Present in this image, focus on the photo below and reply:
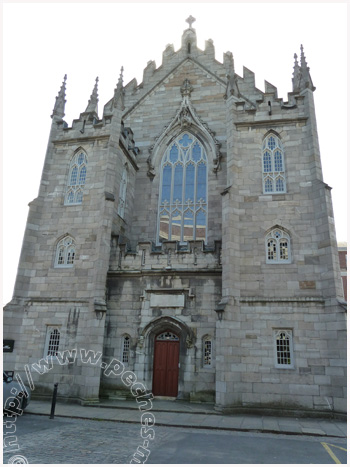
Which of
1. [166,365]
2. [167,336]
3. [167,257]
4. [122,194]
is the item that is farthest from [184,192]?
[166,365]

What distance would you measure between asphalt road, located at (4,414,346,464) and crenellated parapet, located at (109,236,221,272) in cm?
698

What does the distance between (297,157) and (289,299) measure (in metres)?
6.86

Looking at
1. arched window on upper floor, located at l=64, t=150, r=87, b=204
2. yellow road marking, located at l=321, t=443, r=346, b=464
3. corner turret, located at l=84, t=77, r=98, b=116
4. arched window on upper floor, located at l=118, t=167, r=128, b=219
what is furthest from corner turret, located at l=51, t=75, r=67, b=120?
yellow road marking, located at l=321, t=443, r=346, b=464

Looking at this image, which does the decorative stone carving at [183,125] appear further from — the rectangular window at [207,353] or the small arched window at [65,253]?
the rectangular window at [207,353]

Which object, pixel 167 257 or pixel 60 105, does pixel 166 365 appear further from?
pixel 60 105

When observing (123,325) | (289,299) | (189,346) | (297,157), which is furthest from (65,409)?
(297,157)

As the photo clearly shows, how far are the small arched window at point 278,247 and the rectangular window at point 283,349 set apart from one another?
9.88 feet

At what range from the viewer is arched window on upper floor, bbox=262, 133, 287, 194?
1675cm

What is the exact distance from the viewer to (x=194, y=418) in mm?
12336

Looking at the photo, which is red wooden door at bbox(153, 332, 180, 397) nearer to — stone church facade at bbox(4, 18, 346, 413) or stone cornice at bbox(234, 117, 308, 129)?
stone church facade at bbox(4, 18, 346, 413)

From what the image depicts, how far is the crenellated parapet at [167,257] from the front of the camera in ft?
53.3

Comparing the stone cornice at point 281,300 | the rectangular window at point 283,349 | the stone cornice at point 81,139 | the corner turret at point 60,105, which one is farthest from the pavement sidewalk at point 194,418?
the corner turret at point 60,105

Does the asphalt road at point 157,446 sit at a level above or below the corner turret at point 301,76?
below

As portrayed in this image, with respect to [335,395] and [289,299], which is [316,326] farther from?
[335,395]
